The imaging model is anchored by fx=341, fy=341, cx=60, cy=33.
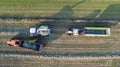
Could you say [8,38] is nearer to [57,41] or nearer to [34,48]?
[34,48]

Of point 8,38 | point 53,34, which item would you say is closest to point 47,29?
point 53,34

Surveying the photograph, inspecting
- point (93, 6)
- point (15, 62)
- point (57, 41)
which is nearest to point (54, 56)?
point (57, 41)

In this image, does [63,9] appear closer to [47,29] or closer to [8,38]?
[47,29]

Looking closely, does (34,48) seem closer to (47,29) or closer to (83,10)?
(47,29)

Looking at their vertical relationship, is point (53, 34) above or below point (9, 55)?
above

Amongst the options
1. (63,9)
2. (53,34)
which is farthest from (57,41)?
(63,9)

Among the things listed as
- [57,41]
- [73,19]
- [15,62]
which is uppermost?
[73,19]

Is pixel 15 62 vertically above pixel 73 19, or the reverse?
pixel 73 19
